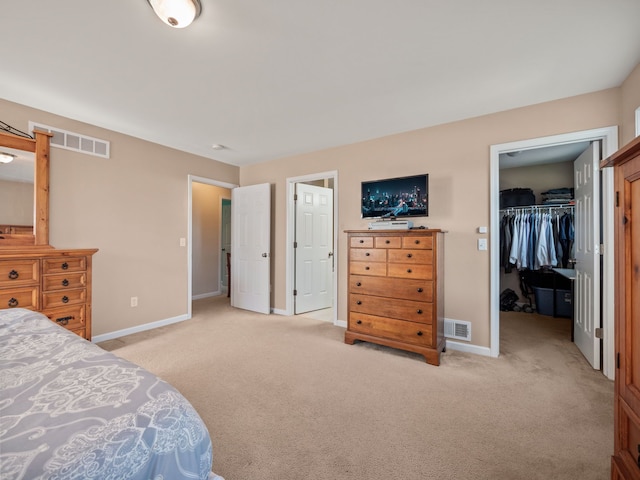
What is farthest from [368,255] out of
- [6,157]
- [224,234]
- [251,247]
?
[224,234]

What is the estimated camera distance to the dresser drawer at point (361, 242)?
9.98 ft

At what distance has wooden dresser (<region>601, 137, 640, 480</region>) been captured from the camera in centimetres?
97

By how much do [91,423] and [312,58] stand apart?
2.24m

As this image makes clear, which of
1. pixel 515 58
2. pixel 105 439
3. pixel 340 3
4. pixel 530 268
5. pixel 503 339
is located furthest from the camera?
pixel 530 268

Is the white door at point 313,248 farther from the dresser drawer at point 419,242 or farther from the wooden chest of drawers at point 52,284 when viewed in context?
the wooden chest of drawers at point 52,284

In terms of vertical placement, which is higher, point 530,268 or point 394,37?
point 394,37

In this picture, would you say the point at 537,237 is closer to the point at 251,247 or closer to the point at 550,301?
the point at 550,301

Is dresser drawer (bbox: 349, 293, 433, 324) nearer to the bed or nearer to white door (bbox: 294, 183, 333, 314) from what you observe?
white door (bbox: 294, 183, 333, 314)

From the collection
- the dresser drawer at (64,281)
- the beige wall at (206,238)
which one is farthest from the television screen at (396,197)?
the beige wall at (206,238)

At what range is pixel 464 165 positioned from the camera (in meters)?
3.00

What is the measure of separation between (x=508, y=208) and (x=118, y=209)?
5.55 meters

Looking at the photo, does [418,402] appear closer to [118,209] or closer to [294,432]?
[294,432]

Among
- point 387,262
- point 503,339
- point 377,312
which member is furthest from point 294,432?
point 503,339

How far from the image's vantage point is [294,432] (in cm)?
174
